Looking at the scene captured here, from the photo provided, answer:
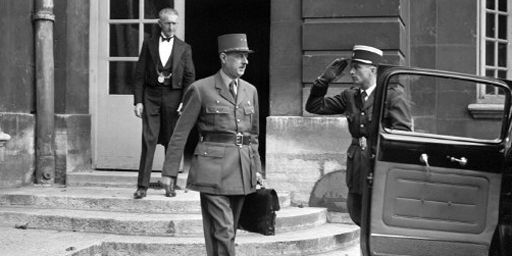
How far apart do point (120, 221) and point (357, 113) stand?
2.75 metres

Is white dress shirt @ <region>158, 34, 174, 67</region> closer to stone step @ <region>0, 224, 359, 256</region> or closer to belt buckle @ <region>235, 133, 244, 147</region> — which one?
stone step @ <region>0, 224, 359, 256</region>

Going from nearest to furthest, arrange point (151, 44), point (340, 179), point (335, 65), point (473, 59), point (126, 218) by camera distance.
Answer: point (335, 65)
point (126, 218)
point (151, 44)
point (340, 179)
point (473, 59)

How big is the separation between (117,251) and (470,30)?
230 inches

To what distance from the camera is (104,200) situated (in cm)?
781

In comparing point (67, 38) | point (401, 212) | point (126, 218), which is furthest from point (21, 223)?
point (401, 212)

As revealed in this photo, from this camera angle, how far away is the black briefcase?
5.36 meters

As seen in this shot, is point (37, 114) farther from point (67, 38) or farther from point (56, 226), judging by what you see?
point (56, 226)

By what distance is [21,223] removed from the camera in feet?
24.8

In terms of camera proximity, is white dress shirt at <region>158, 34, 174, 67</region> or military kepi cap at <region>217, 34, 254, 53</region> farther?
white dress shirt at <region>158, 34, 174, 67</region>

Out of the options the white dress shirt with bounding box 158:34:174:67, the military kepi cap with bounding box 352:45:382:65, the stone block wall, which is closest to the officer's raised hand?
the military kepi cap with bounding box 352:45:382:65

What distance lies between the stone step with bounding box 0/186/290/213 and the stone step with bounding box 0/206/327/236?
0.11 m

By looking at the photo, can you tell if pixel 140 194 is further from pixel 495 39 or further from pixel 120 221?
pixel 495 39

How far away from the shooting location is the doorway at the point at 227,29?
1647 centimetres

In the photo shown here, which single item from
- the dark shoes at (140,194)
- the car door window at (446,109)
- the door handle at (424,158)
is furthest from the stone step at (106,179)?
the door handle at (424,158)
